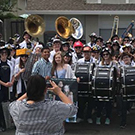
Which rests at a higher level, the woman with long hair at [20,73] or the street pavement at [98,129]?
the woman with long hair at [20,73]

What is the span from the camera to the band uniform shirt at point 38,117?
2471 millimetres

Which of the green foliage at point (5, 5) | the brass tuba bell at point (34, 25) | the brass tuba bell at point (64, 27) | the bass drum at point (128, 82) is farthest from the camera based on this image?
the green foliage at point (5, 5)

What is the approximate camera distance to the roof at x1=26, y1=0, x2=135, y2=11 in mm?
20203

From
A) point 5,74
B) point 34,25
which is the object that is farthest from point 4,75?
point 34,25

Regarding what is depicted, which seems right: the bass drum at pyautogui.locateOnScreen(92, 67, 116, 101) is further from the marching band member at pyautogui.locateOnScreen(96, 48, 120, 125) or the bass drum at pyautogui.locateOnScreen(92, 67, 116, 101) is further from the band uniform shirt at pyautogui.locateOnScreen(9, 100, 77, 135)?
the band uniform shirt at pyautogui.locateOnScreen(9, 100, 77, 135)

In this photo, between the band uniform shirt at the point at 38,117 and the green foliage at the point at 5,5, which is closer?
the band uniform shirt at the point at 38,117

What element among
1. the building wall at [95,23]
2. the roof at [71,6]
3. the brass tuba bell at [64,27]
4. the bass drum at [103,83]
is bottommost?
the bass drum at [103,83]

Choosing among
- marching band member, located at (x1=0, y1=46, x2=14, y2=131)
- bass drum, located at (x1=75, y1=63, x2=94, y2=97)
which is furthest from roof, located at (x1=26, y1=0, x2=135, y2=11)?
bass drum, located at (x1=75, y1=63, x2=94, y2=97)

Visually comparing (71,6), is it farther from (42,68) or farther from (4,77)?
(42,68)

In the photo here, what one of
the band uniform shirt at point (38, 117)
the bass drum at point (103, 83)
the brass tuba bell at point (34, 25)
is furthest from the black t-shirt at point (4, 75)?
the band uniform shirt at point (38, 117)

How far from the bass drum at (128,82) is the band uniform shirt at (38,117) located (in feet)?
11.1

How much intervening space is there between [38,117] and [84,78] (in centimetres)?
363

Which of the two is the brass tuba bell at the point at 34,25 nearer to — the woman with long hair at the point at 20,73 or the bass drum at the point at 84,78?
the woman with long hair at the point at 20,73

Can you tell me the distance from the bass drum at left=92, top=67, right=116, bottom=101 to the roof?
1470 centimetres
